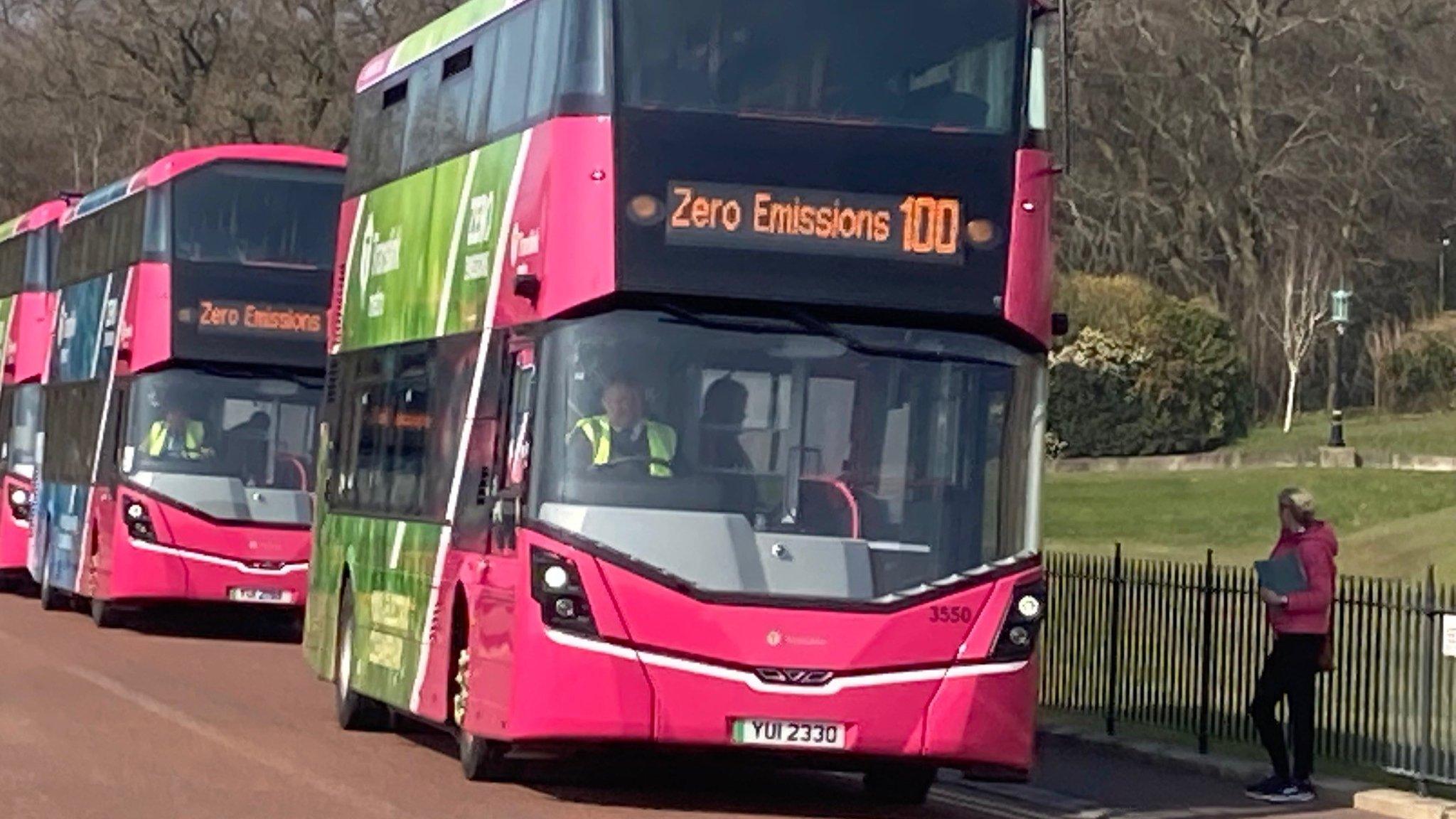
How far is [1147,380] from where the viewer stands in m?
59.9

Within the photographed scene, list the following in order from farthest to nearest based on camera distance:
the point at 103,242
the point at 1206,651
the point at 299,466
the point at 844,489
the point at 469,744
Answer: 1. the point at 103,242
2. the point at 299,466
3. the point at 1206,651
4. the point at 469,744
5. the point at 844,489

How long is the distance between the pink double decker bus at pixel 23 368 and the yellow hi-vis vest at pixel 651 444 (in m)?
21.4

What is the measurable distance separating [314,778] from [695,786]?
83.7 inches

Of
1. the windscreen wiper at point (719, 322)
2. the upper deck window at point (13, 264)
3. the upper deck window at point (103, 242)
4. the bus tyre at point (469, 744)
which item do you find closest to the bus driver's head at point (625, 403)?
the windscreen wiper at point (719, 322)

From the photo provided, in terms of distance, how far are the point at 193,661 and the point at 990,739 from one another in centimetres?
1228

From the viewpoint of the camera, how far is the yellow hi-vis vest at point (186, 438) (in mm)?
27484

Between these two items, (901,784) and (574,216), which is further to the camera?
(901,784)

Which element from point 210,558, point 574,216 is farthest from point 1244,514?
point 574,216

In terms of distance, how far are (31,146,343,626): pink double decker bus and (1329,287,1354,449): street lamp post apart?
33.9 metres

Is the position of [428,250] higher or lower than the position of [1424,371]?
lower

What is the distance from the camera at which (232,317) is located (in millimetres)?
→ 27094

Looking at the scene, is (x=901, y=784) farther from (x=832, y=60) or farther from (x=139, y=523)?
(x=139, y=523)

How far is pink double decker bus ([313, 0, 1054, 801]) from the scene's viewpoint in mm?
13859

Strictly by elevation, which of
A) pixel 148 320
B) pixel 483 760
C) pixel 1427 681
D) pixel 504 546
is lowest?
pixel 483 760
